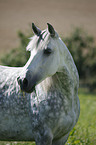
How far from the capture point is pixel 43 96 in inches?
117

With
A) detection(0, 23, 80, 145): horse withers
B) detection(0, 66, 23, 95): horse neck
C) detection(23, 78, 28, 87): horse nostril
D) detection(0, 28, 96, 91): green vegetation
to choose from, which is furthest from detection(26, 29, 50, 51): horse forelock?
detection(0, 28, 96, 91): green vegetation

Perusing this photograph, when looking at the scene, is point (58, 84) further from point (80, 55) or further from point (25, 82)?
point (80, 55)

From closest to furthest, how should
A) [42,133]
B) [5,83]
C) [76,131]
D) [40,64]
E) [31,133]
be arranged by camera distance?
[40,64] → [42,133] → [31,133] → [5,83] → [76,131]

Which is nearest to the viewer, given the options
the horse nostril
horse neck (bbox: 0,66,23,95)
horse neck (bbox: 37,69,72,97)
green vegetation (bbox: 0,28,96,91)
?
the horse nostril

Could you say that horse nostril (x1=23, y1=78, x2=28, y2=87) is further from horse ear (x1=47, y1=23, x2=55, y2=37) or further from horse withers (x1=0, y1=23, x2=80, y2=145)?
horse ear (x1=47, y1=23, x2=55, y2=37)

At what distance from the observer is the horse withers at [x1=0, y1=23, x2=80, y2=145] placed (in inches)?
105

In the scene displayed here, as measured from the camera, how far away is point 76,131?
5.14 m

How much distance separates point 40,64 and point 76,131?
10.2 feet

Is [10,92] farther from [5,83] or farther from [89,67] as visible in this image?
[89,67]

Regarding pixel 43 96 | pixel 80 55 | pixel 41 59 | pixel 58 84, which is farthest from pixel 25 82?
pixel 80 55

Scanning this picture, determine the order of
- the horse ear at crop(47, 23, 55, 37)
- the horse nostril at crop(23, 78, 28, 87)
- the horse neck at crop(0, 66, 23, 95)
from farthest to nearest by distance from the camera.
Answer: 1. the horse neck at crop(0, 66, 23, 95)
2. the horse ear at crop(47, 23, 55, 37)
3. the horse nostril at crop(23, 78, 28, 87)

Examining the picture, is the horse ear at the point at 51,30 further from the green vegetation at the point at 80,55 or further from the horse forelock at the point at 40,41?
the green vegetation at the point at 80,55

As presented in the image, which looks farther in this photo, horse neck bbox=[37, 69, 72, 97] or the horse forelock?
horse neck bbox=[37, 69, 72, 97]

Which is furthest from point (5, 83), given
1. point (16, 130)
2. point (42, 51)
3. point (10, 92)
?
point (42, 51)
